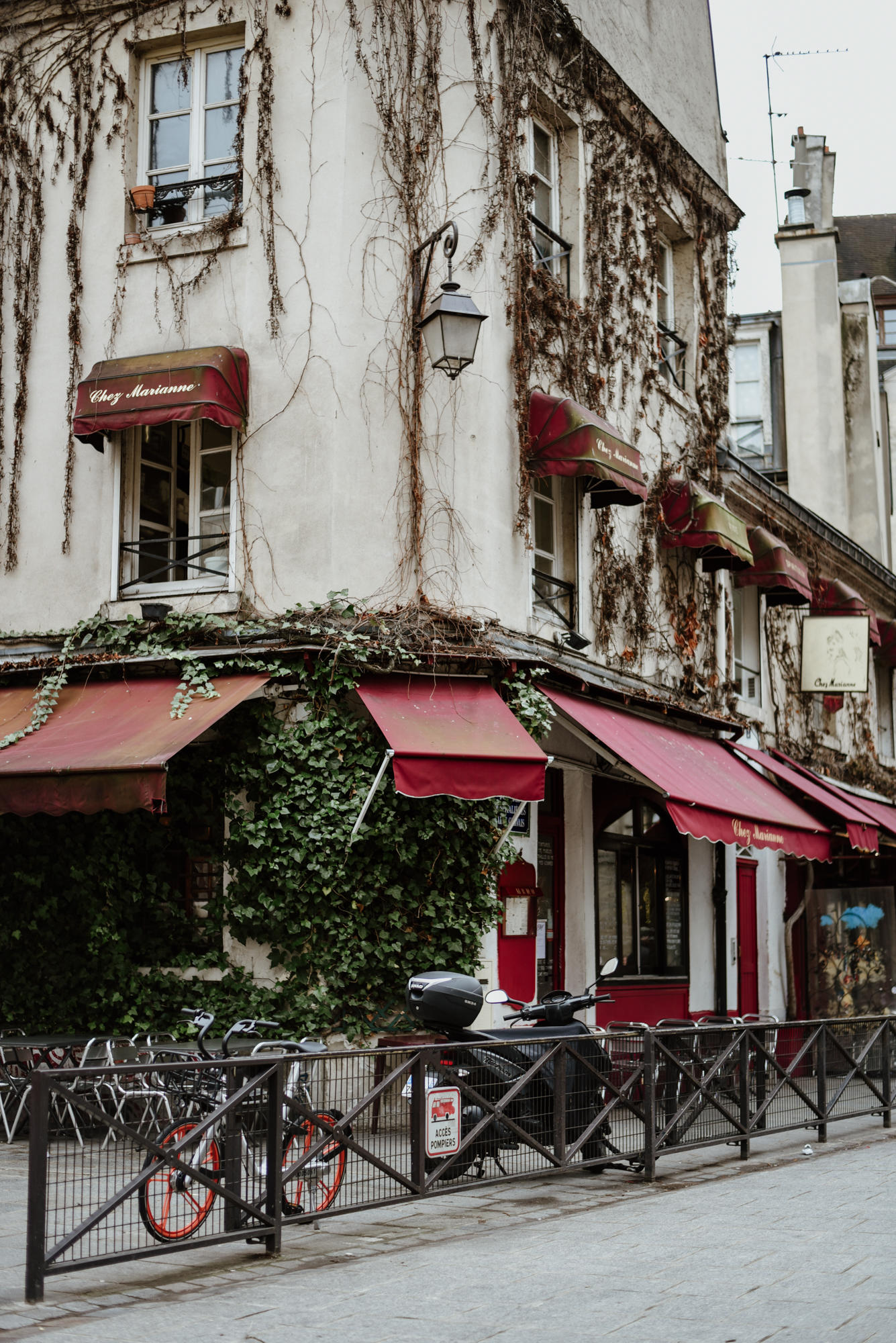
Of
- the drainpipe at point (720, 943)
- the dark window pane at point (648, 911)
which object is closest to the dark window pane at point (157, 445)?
the dark window pane at point (648, 911)

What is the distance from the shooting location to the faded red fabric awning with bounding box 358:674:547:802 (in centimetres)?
1036

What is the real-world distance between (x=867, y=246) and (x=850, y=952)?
29.1 m

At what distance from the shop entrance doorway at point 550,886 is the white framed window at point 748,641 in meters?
5.28

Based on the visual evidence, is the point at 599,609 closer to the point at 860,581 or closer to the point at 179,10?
the point at 179,10

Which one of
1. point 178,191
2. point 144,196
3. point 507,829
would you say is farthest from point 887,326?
point 507,829

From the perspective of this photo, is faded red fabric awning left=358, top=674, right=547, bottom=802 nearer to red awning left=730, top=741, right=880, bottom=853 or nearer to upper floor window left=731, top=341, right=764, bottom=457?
red awning left=730, top=741, right=880, bottom=853

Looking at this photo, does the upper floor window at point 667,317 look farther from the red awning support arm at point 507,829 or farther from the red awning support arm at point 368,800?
the red awning support arm at point 368,800

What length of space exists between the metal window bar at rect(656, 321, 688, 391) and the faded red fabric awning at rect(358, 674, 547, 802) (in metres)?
5.74

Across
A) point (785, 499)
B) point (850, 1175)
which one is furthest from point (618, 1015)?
point (785, 499)

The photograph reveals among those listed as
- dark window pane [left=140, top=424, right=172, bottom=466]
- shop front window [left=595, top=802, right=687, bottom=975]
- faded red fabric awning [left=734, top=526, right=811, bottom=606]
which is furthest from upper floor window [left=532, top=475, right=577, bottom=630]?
faded red fabric awning [left=734, top=526, right=811, bottom=606]

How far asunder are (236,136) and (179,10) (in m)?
1.22

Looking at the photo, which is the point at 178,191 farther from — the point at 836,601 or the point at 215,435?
the point at 836,601

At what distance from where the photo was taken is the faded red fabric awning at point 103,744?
32.3ft

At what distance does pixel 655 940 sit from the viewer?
50.9 ft
